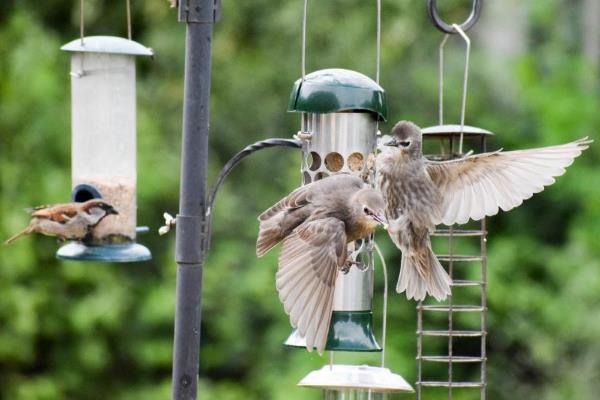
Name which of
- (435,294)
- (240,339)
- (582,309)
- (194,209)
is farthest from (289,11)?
(194,209)

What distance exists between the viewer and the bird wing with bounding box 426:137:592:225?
17.7 ft

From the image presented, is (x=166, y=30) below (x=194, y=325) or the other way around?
the other way around

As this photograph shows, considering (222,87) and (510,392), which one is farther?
(222,87)

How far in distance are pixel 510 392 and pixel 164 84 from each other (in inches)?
172

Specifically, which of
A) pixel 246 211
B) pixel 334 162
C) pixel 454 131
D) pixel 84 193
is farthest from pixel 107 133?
pixel 246 211

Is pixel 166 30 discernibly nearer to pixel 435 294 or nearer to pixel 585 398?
pixel 585 398

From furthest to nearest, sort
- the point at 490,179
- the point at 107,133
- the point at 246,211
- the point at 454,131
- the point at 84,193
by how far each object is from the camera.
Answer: the point at 246,211, the point at 107,133, the point at 84,193, the point at 490,179, the point at 454,131

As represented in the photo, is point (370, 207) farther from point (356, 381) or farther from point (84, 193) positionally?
point (84, 193)

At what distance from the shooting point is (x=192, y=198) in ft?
14.1

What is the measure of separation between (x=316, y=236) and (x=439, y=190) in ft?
3.23

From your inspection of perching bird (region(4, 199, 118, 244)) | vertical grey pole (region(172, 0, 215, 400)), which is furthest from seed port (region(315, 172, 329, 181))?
perching bird (region(4, 199, 118, 244))

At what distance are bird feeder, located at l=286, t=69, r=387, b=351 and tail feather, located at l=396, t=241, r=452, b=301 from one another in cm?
26

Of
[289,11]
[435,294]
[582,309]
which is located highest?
[289,11]

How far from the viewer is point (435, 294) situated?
→ 548cm
